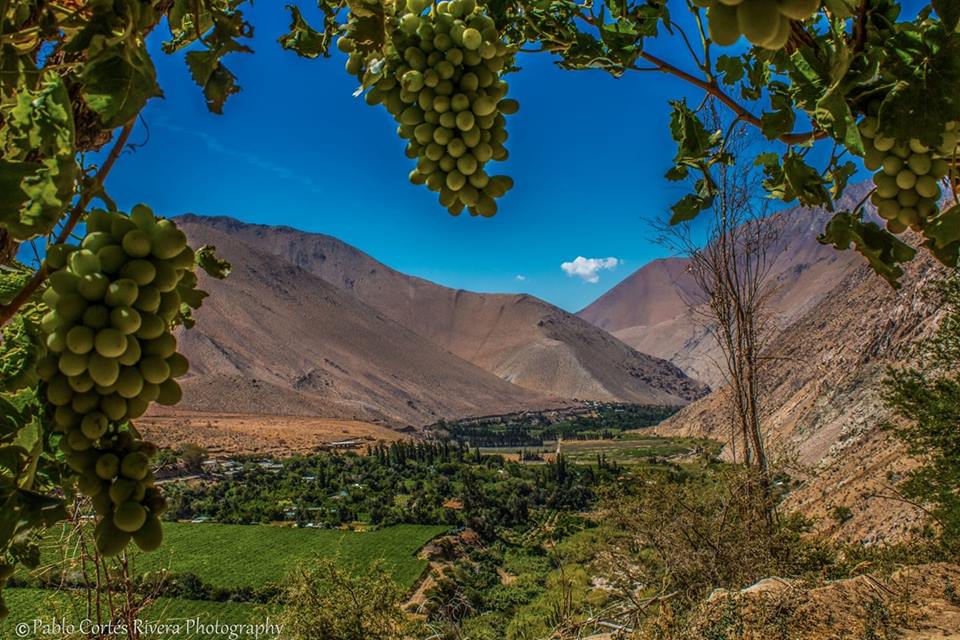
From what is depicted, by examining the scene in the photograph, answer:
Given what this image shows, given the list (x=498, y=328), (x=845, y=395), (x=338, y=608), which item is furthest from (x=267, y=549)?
(x=498, y=328)

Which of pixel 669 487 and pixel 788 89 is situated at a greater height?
pixel 788 89

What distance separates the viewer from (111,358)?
787 mm

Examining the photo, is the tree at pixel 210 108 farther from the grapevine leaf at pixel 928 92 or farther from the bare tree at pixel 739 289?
the bare tree at pixel 739 289

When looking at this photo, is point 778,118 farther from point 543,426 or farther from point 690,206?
point 543,426

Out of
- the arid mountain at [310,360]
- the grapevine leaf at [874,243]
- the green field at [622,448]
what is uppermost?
the arid mountain at [310,360]

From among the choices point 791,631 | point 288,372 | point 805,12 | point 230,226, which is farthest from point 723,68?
point 230,226

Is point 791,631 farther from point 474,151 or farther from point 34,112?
point 34,112

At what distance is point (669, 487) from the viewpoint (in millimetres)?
12477

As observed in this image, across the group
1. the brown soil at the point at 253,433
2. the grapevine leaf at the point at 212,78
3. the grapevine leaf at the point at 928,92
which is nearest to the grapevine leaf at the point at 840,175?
the grapevine leaf at the point at 928,92

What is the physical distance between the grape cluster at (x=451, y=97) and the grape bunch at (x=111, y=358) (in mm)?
589

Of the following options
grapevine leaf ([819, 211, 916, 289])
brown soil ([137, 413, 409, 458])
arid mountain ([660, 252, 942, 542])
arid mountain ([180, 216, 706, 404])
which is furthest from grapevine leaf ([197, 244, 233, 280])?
arid mountain ([180, 216, 706, 404])

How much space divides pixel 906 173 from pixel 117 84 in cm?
149

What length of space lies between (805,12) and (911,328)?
1486 inches

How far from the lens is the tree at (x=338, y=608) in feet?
42.2
